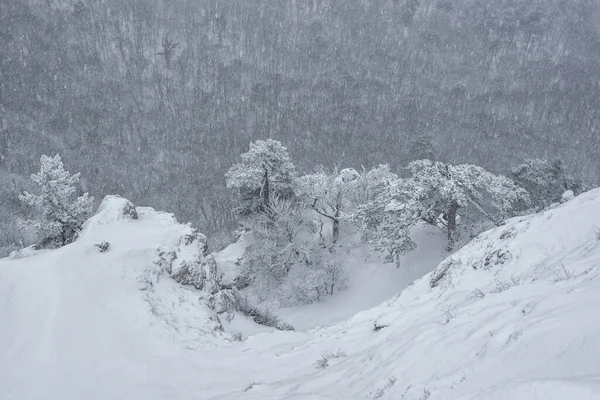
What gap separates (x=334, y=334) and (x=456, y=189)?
15.1 m

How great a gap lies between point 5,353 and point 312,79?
101 meters

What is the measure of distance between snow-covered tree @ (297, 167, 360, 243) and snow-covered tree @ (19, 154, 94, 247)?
17076 millimetres

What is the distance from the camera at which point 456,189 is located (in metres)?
24.1

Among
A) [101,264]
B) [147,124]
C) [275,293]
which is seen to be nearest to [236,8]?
[147,124]

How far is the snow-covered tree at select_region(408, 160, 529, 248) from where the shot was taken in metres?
24.3

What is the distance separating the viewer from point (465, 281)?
12.2 metres

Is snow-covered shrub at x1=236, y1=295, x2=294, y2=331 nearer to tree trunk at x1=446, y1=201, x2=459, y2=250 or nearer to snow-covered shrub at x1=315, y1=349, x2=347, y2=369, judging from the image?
snow-covered shrub at x1=315, y1=349, x2=347, y2=369

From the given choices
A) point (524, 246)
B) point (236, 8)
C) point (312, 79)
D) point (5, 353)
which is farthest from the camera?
point (236, 8)

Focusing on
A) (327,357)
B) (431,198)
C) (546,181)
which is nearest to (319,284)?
(431,198)

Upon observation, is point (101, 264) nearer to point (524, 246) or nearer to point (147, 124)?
point (524, 246)

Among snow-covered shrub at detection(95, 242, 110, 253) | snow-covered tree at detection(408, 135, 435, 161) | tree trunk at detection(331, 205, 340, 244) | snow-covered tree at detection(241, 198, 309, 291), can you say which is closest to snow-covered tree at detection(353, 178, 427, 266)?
tree trunk at detection(331, 205, 340, 244)

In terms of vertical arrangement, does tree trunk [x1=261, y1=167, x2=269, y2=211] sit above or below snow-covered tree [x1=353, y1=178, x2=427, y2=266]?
below

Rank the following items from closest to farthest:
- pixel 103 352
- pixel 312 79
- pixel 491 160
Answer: pixel 103 352
pixel 491 160
pixel 312 79

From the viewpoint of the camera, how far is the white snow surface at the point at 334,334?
494cm
